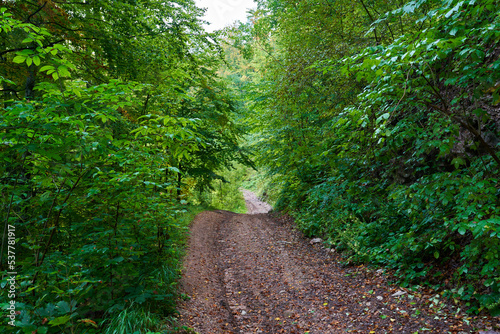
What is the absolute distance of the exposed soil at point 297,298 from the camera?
11.9ft

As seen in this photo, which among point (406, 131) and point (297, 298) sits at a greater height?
point (406, 131)

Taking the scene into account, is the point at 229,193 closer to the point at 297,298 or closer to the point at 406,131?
the point at 297,298

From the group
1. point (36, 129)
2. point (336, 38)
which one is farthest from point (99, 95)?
point (336, 38)

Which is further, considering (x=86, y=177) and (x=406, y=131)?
(x=86, y=177)

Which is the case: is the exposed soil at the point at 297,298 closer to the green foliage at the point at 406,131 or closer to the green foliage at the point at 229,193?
the green foliage at the point at 406,131

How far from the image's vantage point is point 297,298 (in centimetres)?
493

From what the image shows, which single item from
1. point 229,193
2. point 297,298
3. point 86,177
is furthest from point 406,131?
point 229,193

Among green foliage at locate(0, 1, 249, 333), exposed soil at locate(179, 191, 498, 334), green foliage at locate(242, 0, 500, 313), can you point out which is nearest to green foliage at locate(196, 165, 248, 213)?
green foliage at locate(242, 0, 500, 313)

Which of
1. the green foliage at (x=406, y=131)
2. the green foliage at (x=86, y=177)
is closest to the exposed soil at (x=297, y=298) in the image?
the green foliage at (x=406, y=131)

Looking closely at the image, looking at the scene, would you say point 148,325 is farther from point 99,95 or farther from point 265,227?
point 265,227

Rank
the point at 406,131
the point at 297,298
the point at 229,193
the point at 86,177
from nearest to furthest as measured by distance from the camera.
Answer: the point at 406,131 → the point at 86,177 → the point at 297,298 → the point at 229,193

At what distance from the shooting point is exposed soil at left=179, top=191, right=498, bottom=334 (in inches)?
143

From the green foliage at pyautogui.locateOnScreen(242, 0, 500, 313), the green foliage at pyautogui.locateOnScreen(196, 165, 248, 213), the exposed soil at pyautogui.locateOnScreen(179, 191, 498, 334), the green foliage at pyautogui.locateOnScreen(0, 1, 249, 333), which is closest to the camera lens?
the green foliage at pyautogui.locateOnScreen(0, 1, 249, 333)

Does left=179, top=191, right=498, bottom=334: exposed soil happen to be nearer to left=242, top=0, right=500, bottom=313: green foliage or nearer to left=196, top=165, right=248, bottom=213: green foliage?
left=242, top=0, right=500, bottom=313: green foliage
